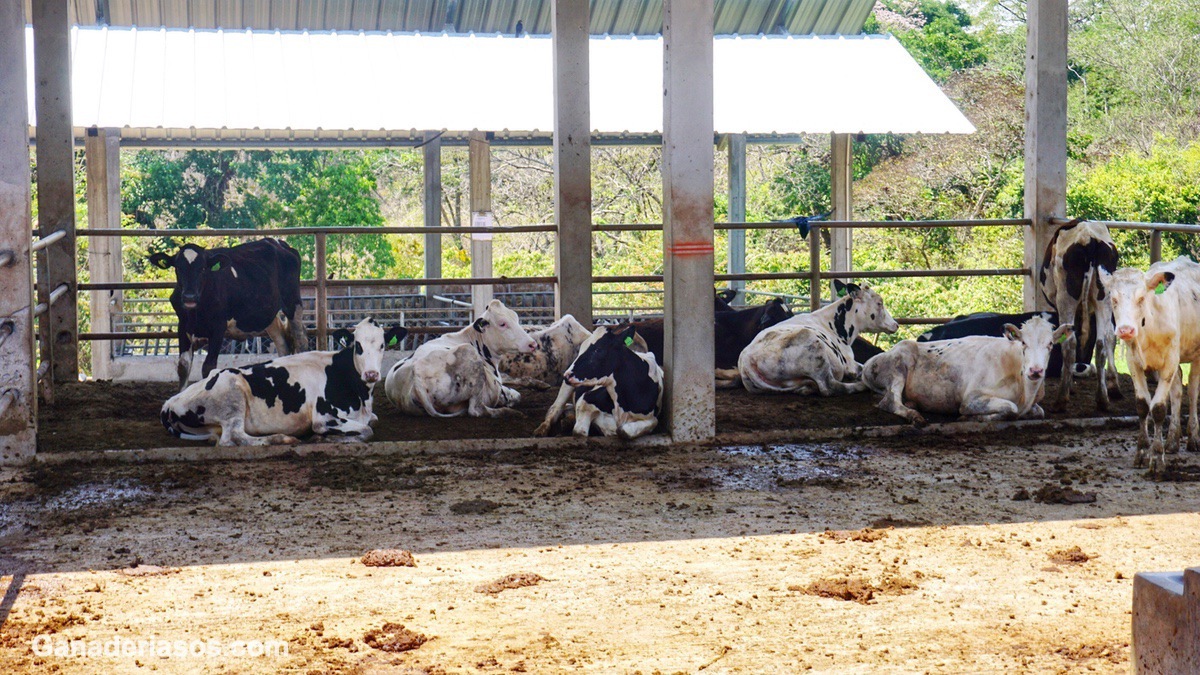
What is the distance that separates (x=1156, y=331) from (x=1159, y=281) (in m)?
0.31

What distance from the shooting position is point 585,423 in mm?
8141

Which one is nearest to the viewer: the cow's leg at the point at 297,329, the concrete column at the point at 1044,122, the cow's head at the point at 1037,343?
the cow's head at the point at 1037,343

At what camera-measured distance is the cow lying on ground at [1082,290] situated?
29.7 ft

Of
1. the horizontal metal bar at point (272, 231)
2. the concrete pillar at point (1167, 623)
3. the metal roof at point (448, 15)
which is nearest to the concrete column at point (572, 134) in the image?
the horizontal metal bar at point (272, 231)

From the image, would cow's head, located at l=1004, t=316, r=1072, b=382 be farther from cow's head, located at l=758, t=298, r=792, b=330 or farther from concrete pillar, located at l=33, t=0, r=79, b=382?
concrete pillar, located at l=33, t=0, r=79, b=382

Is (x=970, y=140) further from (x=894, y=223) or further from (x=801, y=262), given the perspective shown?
(x=894, y=223)

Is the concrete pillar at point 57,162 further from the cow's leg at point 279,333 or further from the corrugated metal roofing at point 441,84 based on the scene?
the corrugated metal roofing at point 441,84

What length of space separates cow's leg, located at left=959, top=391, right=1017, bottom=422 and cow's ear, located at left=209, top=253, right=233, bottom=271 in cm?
556

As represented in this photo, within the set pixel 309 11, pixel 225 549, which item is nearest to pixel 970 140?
pixel 309 11

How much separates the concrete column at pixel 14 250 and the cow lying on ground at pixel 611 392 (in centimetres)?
304

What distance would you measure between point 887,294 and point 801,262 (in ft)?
10.3

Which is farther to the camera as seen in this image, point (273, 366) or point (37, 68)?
point (37, 68)

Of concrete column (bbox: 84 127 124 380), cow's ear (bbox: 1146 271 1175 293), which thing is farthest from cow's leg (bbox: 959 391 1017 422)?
concrete column (bbox: 84 127 124 380)

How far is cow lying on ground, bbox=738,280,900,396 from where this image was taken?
9711 mm
